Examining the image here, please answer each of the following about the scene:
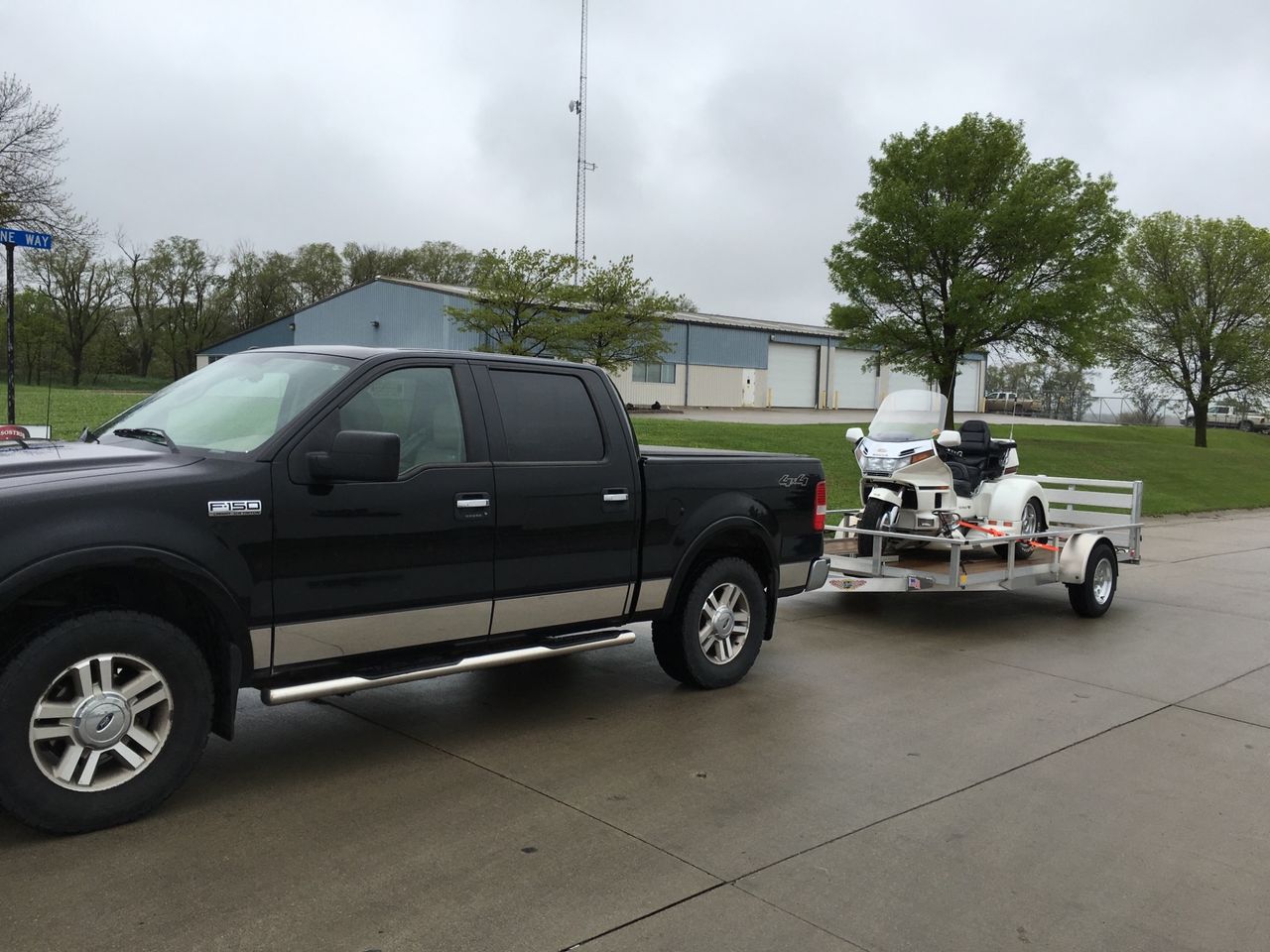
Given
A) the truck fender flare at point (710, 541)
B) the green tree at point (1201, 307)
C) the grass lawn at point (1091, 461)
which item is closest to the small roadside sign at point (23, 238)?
the truck fender flare at point (710, 541)

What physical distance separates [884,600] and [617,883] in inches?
270

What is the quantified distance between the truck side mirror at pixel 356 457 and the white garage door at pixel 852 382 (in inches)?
2379

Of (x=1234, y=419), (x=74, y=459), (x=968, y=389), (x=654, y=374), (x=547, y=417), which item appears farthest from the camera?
(x=968, y=389)

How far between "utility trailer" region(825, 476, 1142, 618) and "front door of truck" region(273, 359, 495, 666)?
4100mm

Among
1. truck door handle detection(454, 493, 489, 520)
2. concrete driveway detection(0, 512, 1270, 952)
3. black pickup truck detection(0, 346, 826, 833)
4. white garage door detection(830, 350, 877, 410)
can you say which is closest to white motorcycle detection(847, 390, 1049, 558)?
concrete driveway detection(0, 512, 1270, 952)

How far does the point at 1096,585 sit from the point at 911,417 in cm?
239

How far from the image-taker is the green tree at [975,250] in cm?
2806

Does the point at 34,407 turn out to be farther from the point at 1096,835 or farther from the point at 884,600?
the point at 1096,835

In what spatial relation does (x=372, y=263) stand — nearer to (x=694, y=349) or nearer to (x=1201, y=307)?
(x=694, y=349)

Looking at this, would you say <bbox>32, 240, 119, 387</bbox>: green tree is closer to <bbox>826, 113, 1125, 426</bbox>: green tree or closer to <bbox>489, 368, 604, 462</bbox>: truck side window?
<bbox>826, 113, 1125, 426</bbox>: green tree

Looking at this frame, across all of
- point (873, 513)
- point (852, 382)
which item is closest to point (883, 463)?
point (873, 513)

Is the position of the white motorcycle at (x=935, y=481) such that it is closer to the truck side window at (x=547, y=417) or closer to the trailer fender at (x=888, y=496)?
the trailer fender at (x=888, y=496)

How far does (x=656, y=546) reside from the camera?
6.07m

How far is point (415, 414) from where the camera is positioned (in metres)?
5.20
